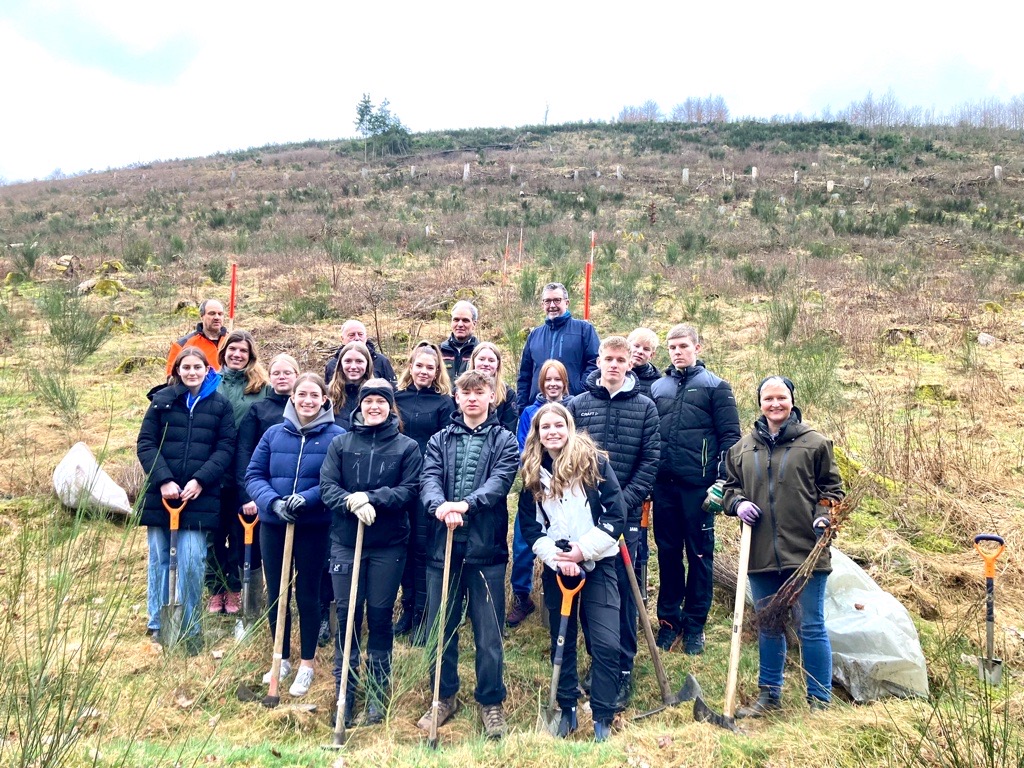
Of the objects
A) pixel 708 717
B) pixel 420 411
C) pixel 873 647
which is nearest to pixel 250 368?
pixel 420 411

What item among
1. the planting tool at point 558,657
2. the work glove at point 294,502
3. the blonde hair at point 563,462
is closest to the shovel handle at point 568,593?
the planting tool at point 558,657

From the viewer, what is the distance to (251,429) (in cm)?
471

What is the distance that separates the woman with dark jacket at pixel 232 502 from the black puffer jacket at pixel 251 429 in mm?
116

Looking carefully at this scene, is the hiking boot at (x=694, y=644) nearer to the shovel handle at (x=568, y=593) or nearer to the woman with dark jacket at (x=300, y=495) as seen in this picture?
the shovel handle at (x=568, y=593)

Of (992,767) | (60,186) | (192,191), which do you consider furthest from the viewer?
(60,186)

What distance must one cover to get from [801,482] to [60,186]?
44.6 m

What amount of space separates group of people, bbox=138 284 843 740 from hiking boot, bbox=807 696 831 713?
0.04 feet

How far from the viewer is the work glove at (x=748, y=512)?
146 inches

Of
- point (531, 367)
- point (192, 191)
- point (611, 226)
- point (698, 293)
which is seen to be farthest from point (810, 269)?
point (192, 191)

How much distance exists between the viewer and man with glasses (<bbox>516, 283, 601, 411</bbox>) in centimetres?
532

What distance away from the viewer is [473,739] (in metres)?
3.62

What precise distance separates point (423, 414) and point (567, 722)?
2.17 meters

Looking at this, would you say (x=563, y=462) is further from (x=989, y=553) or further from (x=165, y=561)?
(x=165, y=561)

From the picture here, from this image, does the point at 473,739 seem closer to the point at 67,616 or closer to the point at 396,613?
the point at 396,613
